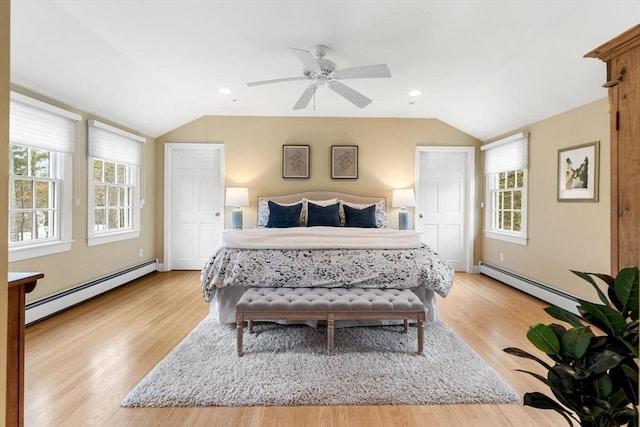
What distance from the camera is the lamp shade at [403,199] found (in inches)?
193

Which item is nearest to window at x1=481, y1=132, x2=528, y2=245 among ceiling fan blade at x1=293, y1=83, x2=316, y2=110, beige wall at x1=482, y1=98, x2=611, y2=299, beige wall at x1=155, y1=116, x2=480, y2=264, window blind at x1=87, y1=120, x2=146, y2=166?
beige wall at x1=482, y1=98, x2=611, y2=299

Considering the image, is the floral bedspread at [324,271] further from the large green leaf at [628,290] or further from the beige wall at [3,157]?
the large green leaf at [628,290]

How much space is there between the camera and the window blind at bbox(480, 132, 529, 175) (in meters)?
4.12

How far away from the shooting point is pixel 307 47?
116 inches

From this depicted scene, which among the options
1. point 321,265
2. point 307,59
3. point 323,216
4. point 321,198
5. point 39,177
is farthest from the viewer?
point 321,198

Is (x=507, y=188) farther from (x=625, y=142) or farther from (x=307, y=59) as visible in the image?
(x=625, y=142)

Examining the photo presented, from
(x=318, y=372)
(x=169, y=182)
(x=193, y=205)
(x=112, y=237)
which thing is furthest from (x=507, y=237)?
(x=112, y=237)

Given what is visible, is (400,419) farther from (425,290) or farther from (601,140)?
(601,140)

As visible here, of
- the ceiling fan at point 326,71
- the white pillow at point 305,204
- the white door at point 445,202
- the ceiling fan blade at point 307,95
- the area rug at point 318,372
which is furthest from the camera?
the white door at point 445,202

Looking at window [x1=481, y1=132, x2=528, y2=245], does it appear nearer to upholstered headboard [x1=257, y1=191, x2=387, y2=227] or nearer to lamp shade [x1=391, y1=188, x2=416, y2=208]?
lamp shade [x1=391, y1=188, x2=416, y2=208]

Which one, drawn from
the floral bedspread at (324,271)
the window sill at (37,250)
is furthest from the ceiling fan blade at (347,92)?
the window sill at (37,250)

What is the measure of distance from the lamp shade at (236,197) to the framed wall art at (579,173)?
4081mm

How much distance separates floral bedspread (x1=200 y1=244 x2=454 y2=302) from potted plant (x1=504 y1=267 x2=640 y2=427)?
185cm

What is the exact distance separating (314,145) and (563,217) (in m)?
3.46
